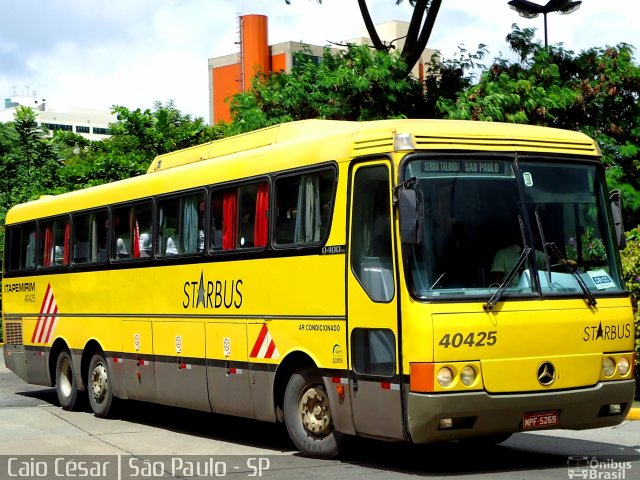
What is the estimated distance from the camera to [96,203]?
56.1 ft

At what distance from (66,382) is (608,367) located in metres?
9.59

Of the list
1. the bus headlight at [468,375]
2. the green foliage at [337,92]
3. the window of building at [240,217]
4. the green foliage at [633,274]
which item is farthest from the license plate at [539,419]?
the green foliage at [337,92]

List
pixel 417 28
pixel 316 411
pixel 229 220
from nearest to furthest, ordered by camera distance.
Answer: pixel 316 411, pixel 229 220, pixel 417 28

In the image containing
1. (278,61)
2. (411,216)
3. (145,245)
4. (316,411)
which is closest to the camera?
(411,216)

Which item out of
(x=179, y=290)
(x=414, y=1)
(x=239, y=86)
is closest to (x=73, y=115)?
(x=239, y=86)

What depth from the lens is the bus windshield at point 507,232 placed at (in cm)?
1034

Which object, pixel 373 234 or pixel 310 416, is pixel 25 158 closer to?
pixel 310 416

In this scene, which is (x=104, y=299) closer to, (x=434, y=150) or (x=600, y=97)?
(x=434, y=150)

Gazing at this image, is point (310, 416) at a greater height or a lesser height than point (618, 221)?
lesser

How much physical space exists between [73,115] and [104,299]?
548 feet

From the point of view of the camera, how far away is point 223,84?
98688 millimetres

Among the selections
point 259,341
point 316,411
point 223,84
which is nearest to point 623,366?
point 316,411

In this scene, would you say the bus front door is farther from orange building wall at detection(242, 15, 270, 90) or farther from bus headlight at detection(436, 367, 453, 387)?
orange building wall at detection(242, 15, 270, 90)

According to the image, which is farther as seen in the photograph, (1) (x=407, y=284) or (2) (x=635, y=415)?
(2) (x=635, y=415)
